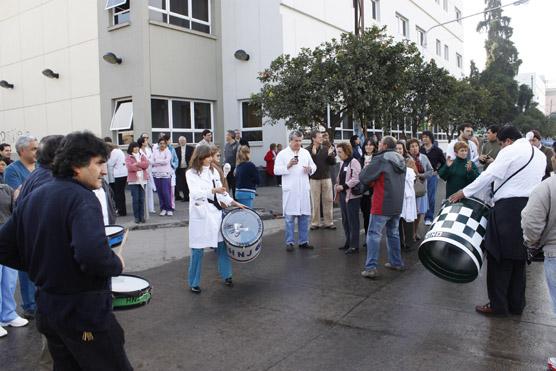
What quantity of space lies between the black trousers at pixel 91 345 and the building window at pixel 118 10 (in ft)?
51.0

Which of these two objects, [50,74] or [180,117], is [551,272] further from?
[50,74]

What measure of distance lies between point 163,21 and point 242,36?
2921mm

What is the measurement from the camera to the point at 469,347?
415cm

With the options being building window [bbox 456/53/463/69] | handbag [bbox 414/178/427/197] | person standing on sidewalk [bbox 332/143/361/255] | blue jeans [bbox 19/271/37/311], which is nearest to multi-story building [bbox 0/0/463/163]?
person standing on sidewalk [bbox 332/143/361/255]

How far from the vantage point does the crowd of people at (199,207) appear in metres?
2.44

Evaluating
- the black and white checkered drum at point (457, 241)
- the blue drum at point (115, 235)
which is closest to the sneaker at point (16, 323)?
the blue drum at point (115, 235)

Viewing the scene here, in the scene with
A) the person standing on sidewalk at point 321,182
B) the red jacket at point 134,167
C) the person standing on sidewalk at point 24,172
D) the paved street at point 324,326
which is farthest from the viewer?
the red jacket at point 134,167

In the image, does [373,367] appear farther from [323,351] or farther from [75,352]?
[75,352]

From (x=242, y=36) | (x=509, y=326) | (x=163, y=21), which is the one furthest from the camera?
(x=242, y=36)

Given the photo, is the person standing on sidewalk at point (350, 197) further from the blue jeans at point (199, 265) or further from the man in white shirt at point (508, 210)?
the man in white shirt at point (508, 210)

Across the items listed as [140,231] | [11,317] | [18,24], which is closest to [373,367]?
[11,317]

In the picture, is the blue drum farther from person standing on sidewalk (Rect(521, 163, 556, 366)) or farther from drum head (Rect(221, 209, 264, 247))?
person standing on sidewalk (Rect(521, 163, 556, 366))

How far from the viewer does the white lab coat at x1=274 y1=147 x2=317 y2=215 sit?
27.1ft

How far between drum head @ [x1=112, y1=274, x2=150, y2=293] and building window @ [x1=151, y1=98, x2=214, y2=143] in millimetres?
13877
